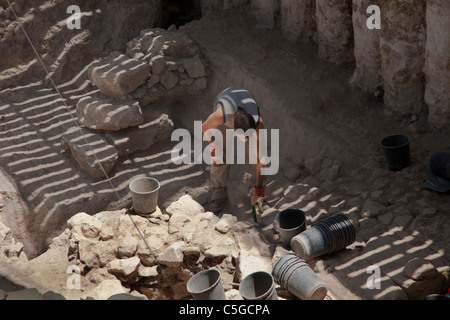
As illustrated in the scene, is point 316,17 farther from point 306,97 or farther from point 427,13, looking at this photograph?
point 427,13

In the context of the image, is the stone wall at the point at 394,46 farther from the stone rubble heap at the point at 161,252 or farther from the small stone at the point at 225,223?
the stone rubble heap at the point at 161,252

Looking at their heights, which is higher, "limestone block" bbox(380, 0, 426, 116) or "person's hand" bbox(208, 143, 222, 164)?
A: "limestone block" bbox(380, 0, 426, 116)

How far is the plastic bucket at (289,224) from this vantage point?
5.81m

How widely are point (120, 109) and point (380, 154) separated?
11.0 ft

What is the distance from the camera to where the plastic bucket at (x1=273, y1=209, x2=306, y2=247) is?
19.1 feet

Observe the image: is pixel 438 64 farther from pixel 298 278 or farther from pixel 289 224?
pixel 298 278

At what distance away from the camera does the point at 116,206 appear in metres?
7.45

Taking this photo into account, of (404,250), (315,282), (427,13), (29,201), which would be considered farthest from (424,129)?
(29,201)

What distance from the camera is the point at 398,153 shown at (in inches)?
248

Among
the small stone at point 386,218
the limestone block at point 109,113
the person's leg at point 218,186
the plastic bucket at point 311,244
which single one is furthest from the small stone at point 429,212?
the limestone block at point 109,113

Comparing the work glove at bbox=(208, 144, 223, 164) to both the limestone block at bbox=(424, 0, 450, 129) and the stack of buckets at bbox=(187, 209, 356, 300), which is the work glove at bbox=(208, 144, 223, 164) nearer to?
the stack of buckets at bbox=(187, 209, 356, 300)

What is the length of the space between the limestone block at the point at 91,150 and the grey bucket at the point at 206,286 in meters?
2.71

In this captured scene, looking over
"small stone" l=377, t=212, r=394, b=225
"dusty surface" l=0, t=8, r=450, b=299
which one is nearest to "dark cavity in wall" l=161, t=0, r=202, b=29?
"dusty surface" l=0, t=8, r=450, b=299

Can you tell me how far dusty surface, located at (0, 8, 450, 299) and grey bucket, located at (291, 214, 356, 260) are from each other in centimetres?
15
